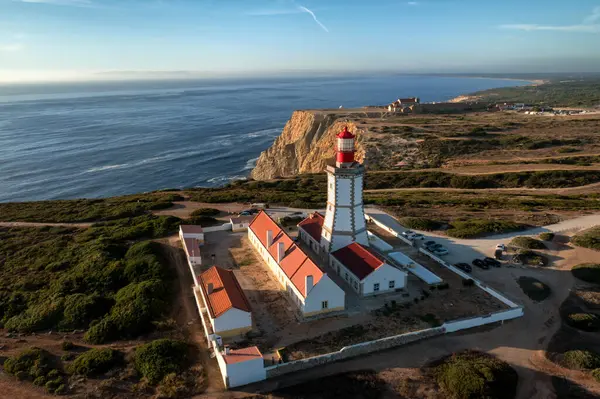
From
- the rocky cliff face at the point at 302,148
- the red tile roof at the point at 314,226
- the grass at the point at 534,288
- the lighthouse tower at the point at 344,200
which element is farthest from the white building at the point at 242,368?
the rocky cliff face at the point at 302,148

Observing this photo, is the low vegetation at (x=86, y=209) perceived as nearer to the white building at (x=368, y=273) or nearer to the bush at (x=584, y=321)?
the white building at (x=368, y=273)

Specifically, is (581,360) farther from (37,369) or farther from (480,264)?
(37,369)

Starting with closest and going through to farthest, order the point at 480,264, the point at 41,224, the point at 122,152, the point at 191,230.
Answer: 1. the point at 480,264
2. the point at 191,230
3. the point at 41,224
4. the point at 122,152

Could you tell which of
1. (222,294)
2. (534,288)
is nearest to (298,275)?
(222,294)

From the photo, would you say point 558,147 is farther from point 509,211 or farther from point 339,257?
point 339,257

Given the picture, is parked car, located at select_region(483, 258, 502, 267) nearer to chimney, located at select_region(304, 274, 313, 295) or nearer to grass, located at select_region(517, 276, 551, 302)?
grass, located at select_region(517, 276, 551, 302)

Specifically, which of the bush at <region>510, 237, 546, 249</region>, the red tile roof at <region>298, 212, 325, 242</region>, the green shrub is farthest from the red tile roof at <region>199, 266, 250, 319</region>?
the green shrub

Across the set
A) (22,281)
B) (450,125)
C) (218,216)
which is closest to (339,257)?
(218,216)
